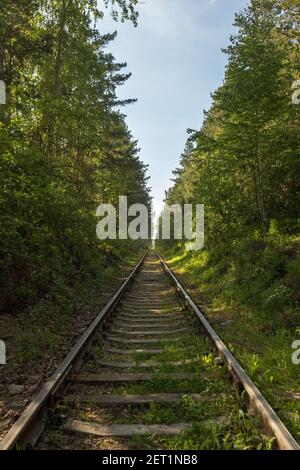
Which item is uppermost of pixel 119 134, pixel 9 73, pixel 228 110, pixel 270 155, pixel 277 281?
pixel 119 134

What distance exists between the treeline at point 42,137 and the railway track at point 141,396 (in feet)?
7.54

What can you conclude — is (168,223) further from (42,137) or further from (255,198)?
(42,137)

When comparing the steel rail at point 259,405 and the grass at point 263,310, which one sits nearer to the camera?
the steel rail at point 259,405

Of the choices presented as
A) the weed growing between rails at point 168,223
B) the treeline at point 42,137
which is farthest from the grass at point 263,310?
the weed growing between rails at point 168,223

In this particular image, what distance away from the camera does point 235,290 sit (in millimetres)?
11297

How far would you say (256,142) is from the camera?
44.4 ft

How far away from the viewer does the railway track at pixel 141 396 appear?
152 inches

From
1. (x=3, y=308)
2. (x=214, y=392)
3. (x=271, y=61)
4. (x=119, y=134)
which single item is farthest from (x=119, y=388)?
(x=119, y=134)

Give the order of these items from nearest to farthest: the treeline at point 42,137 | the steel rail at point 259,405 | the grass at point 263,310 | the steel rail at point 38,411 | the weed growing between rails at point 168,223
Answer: the steel rail at point 259,405 < the steel rail at point 38,411 < the grass at point 263,310 < the treeline at point 42,137 < the weed growing between rails at point 168,223

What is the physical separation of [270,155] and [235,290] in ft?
18.5

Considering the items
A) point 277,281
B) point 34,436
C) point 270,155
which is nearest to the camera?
point 34,436

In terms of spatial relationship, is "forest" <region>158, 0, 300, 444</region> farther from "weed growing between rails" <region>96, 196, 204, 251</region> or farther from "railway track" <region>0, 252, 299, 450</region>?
"weed growing between rails" <region>96, 196, 204, 251</region>

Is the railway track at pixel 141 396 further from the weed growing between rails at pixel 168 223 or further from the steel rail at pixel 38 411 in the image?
the weed growing between rails at pixel 168 223

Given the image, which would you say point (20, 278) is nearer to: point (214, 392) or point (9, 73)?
point (214, 392)
